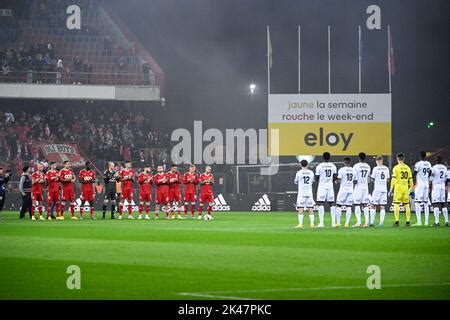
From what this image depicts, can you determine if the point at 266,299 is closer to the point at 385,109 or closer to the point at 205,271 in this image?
the point at 205,271

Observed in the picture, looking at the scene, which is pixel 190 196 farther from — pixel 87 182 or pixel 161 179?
pixel 87 182

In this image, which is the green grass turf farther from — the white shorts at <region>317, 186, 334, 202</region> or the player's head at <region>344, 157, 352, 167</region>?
the player's head at <region>344, 157, 352, 167</region>

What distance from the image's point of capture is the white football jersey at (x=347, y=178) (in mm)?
31000

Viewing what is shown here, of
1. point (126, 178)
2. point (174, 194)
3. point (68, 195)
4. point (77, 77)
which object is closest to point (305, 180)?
point (174, 194)

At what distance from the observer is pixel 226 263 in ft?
58.4

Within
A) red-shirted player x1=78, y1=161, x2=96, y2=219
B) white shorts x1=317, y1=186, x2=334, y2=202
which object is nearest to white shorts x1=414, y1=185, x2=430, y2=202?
white shorts x1=317, y1=186, x2=334, y2=202

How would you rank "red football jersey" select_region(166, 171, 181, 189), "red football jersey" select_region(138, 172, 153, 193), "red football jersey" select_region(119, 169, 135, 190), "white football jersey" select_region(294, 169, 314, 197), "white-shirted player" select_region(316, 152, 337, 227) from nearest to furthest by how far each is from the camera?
"white football jersey" select_region(294, 169, 314, 197) → "white-shirted player" select_region(316, 152, 337, 227) → "red football jersey" select_region(119, 169, 135, 190) → "red football jersey" select_region(166, 171, 181, 189) → "red football jersey" select_region(138, 172, 153, 193)

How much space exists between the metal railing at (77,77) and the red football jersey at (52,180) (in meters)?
19.2

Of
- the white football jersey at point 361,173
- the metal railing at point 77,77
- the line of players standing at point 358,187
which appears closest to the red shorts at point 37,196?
the line of players standing at point 358,187

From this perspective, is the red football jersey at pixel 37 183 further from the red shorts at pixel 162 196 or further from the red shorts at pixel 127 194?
the red shorts at pixel 162 196

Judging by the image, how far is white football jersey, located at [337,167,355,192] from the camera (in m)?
31.0

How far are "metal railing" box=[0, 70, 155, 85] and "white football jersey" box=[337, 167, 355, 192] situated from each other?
29.0 meters

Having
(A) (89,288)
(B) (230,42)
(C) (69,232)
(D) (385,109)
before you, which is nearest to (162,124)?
(B) (230,42)

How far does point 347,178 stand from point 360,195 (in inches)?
32.0
